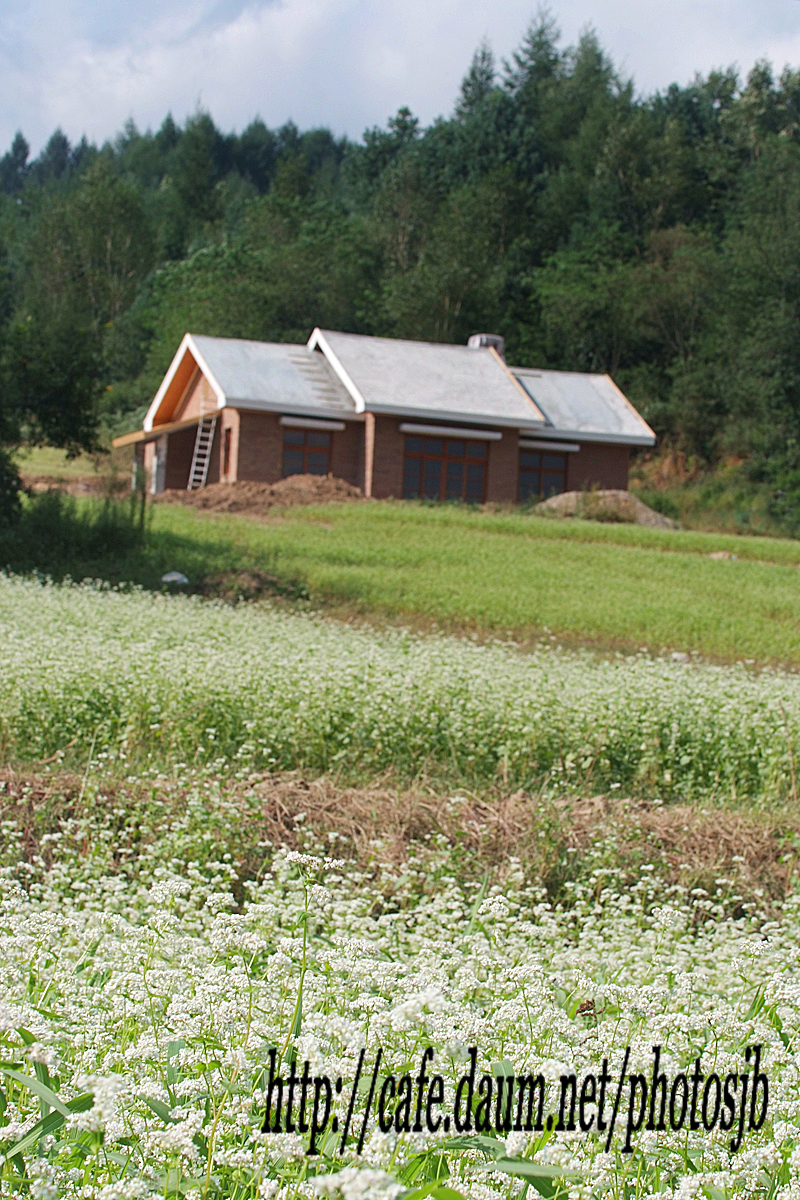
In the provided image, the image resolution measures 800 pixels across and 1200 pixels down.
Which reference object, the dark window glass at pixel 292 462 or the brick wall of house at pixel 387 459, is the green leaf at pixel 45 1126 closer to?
the brick wall of house at pixel 387 459

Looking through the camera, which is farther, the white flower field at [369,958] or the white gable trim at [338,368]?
the white gable trim at [338,368]

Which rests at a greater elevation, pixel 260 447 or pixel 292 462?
pixel 260 447

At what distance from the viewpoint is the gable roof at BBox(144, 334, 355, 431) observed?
93.2 ft

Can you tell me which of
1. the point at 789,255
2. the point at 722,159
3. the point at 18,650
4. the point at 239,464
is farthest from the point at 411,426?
the point at 722,159

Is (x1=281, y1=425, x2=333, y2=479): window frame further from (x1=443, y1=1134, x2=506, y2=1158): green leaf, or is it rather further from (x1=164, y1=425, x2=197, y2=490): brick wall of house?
(x1=443, y1=1134, x2=506, y2=1158): green leaf

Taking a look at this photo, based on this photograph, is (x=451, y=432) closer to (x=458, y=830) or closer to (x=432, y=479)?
(x=432, y=479)

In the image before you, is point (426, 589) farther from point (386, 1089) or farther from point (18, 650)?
point (386, 1089)

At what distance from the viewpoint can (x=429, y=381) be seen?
100ft

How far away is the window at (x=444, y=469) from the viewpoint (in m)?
29.4

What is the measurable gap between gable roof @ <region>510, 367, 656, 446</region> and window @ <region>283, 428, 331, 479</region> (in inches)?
248

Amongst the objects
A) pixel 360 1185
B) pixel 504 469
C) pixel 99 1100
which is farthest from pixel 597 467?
pixel 360 1185

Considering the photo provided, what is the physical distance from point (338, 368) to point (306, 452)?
2794 mm

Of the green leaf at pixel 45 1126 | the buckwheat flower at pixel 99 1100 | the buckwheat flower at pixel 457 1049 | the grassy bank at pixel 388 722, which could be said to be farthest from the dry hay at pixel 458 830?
the buckwheat flower at pixel 99 1100

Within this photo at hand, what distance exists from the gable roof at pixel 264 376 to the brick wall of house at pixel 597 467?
6726 mm
